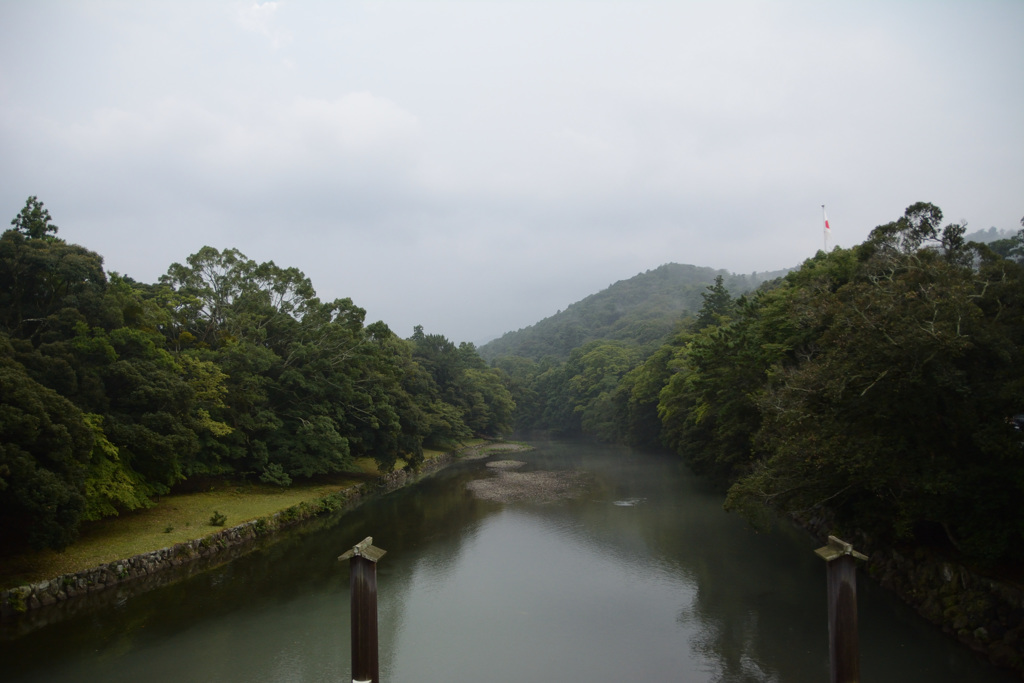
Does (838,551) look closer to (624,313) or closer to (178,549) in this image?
(178,549)

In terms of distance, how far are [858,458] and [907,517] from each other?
1398mm

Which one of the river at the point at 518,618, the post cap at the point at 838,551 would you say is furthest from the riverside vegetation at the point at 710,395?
the post cap at the point at 838,551

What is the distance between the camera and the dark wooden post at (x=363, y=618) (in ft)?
21.6

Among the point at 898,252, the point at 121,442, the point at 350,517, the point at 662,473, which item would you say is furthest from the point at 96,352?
the point at 662,473

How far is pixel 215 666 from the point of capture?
36.6 ft

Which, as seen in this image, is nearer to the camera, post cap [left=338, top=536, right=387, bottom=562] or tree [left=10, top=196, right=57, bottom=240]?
post cap [left=338, top=536, right=387, bottom=562]

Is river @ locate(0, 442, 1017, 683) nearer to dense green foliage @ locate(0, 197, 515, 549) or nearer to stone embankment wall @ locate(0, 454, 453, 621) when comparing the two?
stone embankment wall @ locate(0, 454, 453, 621)

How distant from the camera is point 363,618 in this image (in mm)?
6629

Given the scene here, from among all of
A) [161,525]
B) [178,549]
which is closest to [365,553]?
[178,549]

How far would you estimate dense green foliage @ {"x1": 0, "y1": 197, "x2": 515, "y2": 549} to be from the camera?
13531 mm

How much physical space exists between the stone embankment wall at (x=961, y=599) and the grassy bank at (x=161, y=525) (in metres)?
19.0

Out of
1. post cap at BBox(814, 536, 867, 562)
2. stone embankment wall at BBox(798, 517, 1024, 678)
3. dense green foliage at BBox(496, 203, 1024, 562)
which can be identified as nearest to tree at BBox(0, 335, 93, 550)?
post cap at BBox(814, 536, 867, 562)

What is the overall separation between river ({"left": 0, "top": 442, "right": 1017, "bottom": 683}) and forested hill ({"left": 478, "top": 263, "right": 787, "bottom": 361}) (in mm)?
82138

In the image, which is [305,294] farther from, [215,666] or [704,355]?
[215,666]
